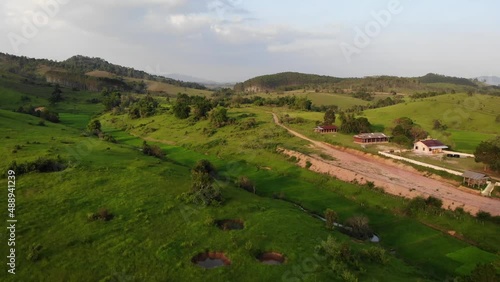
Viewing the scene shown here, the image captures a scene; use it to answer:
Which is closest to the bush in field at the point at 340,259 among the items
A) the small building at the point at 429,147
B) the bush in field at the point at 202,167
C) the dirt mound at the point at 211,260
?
the dirt mound at the point at 211,260

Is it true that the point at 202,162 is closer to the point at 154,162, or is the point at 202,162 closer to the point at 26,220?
the point at 154,162

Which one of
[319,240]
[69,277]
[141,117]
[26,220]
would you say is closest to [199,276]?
[69,277]

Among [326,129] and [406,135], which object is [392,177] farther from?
[326,129]

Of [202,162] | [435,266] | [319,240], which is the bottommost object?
[435,266]

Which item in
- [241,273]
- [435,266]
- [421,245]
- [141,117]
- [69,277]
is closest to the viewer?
[69,277]

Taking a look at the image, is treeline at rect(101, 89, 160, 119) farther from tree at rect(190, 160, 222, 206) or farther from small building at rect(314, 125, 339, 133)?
tree at rect(190, 160, 222, 206)

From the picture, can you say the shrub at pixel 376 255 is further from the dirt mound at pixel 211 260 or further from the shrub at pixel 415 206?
the shrub at pixel 415 206
